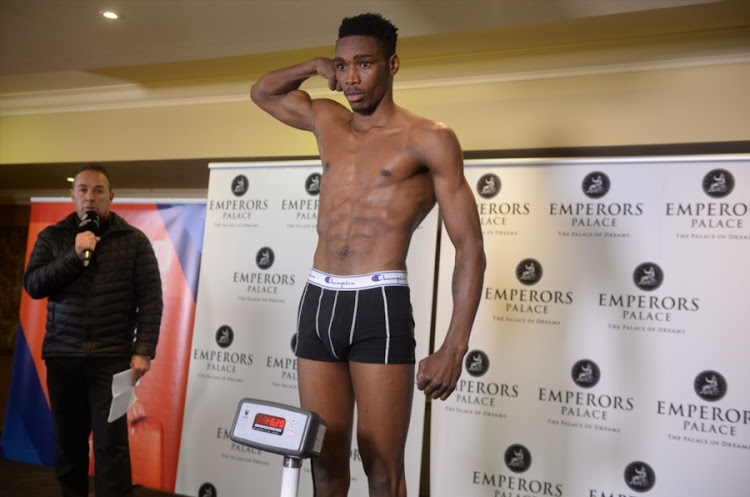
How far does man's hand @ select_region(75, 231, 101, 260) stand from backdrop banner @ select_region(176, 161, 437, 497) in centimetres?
117

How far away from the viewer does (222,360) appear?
160 inches

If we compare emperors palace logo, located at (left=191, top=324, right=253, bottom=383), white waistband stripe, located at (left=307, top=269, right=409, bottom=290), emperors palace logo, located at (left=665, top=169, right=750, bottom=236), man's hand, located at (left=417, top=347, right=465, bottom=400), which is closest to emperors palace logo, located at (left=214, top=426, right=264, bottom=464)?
emperors palace logo, located at (left=191, top=324, right=253, bottom=383)

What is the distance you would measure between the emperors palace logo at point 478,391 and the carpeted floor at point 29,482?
2.14 m

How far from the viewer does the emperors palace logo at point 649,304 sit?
322cm

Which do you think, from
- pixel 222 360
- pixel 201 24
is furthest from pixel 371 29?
pixel 222 360

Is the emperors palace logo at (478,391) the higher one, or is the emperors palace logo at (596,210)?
the emperors palace logo at (596,210)

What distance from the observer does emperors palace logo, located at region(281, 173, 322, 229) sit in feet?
13.1

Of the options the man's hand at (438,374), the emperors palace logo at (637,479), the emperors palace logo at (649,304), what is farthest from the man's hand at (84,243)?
the emperors palace logo at (637,479)

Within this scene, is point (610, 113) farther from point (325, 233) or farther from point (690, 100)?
point (325, 233)

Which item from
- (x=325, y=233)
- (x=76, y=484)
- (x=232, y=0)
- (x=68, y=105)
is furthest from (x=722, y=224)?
(x=68, y=105)

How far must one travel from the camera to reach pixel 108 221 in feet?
10.8

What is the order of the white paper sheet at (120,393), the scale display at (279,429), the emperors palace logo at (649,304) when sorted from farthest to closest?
the emperors palace logo at (649,304) < the white paper sheet at (120,393) < the scale display at (279,429)

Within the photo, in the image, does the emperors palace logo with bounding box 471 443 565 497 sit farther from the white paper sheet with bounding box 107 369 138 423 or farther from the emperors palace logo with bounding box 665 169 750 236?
the white paper sheet with bounding box 107 369 138 423

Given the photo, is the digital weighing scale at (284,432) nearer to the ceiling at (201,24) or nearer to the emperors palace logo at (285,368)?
the ceiling at (201,24)
